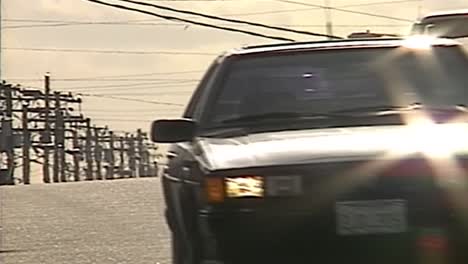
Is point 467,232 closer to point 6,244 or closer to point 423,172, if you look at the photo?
point 423,172

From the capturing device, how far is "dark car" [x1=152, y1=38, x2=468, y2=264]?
23.3 feet

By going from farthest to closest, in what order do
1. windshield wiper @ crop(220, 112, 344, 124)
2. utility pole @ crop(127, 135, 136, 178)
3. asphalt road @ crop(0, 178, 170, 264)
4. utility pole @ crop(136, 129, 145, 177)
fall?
utility pole @ crop(136, 129, 145, 177), utility pole @ crop(127, 135, 136, 178), asphalt road @ crop(0, 178, 170, 264), windshield wiper @ crop(220, 112, 344, 124)

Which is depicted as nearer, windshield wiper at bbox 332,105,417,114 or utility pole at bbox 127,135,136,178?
windshield wiper at bbox 332,105,417,114

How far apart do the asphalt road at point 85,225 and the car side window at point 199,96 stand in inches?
102

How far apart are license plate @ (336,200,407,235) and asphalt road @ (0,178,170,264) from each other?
16.4ft

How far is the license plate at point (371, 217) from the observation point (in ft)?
23.1

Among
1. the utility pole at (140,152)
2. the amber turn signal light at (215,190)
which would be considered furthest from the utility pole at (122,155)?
the amber turn signal light at (215,190)

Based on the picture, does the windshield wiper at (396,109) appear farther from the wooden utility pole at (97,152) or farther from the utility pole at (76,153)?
the wooden utility pole at (97,152)

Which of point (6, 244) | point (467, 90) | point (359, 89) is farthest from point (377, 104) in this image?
point (6, 244)

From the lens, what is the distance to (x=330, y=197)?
281 inches

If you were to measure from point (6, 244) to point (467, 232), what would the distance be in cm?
812

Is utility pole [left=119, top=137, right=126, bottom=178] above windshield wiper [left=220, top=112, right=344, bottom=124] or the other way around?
above

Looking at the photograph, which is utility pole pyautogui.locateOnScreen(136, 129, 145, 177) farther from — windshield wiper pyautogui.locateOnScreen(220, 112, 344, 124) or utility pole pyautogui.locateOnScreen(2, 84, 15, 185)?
windshield wiper pyautogui.locateOnScreen(220, 112, 344, 124)

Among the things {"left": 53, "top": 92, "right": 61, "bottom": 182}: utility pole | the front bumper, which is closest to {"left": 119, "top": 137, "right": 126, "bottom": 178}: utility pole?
{"left": 53, "top": 92, "right": 61, "bottom": 182}: utility pole
